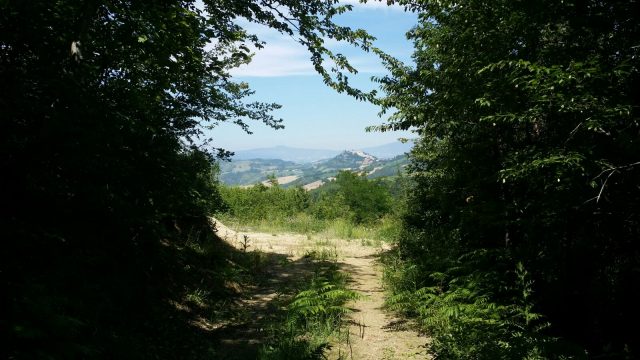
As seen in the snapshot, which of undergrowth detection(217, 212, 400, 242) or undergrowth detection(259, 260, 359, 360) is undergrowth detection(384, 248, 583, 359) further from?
undergrowth detection(217, 212, 400, 242)

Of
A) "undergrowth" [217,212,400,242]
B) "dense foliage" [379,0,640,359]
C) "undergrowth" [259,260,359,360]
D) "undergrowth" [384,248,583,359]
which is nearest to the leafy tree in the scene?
"undergrowth" [217,212,400,242]

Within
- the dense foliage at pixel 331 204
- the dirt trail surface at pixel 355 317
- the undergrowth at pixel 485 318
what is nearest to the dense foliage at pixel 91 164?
the dirt trail surface at pixel 355 317

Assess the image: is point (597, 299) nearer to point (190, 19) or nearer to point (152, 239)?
point (152, 239)

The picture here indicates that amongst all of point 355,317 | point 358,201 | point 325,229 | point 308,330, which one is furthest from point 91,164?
point 358,201

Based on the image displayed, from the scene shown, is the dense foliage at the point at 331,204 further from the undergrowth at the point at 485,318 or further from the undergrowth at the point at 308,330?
the undergrowth at the point at 485,318

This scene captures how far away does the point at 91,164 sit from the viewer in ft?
13.4

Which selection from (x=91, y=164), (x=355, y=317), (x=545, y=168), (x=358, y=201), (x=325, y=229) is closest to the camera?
(x=91, y=164)

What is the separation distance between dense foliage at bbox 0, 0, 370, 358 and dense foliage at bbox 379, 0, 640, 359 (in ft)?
7.05

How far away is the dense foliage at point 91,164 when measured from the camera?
3.37 m

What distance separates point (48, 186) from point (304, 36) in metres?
4.09

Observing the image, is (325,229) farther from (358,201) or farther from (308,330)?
(308,330)

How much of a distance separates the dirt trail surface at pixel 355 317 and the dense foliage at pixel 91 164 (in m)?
1.29

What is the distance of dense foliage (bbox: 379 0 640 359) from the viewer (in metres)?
4.39

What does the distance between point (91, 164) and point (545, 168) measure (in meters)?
5.65
